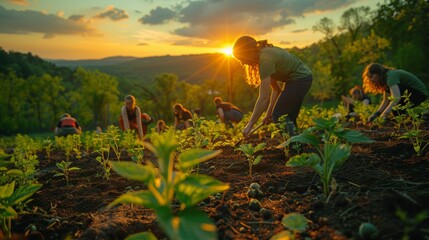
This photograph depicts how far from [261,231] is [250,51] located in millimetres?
3104

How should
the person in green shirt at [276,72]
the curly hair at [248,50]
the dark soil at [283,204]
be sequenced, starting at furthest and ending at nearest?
the curly hair at [248,50] → the person in green shirt at [276,72] → the dark soil at [283,204]

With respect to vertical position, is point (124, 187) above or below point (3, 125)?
above

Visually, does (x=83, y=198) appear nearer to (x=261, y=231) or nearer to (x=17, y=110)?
(x=261, y=231)

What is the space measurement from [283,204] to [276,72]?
2.77 meters

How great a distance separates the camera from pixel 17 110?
44750 mm

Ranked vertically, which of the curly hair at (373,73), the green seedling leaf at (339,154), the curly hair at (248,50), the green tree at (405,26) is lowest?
the green seedling leaf at (339,154)

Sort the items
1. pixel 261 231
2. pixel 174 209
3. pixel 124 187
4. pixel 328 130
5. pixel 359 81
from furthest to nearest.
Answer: pixel 359 81 → pixel 124 187 → pixel 174 209 → pixel 328 130 → pixel 261 231

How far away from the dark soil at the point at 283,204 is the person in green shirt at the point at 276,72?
102 cm

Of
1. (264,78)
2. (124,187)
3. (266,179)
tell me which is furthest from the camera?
(264,78)

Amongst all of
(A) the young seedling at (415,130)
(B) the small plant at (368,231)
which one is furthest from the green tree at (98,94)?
(B) the small plant at (368,231)

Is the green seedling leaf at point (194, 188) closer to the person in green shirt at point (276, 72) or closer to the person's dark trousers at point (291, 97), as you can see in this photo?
the person in green shirt at point (276, 72)

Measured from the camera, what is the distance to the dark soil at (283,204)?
6.29ft

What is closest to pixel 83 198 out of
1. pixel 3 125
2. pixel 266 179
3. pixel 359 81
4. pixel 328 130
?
pixel 266 179

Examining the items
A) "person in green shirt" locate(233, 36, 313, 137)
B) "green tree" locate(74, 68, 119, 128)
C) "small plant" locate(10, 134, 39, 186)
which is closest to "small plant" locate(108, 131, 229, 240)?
"small plant" locate(10, 134, 39, 186)
